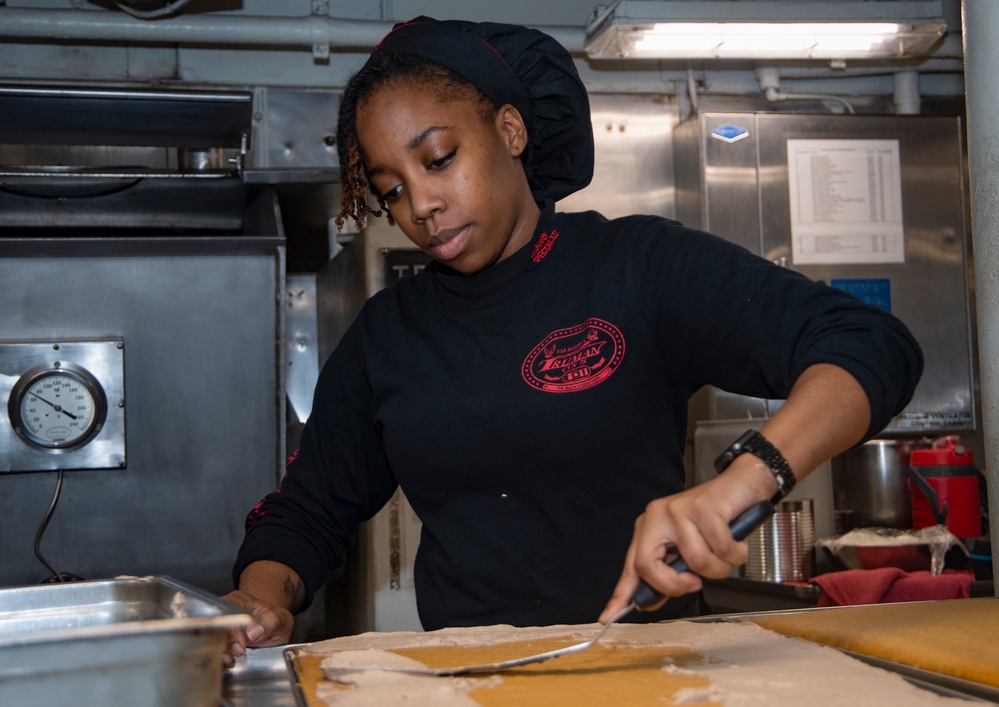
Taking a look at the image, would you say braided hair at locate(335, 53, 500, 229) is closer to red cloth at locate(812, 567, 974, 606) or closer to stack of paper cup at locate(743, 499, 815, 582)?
red cloth at locate(812, 567, 974, 606)

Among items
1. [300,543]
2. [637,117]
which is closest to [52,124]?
[300,543]

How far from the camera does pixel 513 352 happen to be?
1.22 meters

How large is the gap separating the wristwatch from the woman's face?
48cm

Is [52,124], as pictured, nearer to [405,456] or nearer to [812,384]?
[405,456]

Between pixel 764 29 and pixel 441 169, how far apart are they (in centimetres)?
192

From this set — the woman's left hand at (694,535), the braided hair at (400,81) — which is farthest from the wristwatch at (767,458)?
the braided hair at (400,81)

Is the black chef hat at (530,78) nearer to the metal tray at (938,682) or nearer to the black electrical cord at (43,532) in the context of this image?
the metal tray at (938,682)

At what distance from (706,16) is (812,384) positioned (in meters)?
2.01

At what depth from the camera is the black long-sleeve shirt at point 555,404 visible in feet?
3.79

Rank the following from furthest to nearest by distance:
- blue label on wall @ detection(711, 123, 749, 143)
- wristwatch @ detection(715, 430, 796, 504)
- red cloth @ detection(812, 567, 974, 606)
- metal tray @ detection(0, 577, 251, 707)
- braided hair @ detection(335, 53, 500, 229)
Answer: blue label on wall @ detection(711, 123, 749, 143), red cloth @ detection(812, 567, 974, 606), braided hair @ detection(335, 53, 500, 229), wristwatch @ detection(715, 430, 796, 504), metal tray @ detection(0, 577, 251, 707)

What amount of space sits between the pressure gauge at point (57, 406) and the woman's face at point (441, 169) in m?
0.98

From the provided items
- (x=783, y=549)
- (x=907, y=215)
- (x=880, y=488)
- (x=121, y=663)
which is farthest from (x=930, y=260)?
(x=121, y=663)

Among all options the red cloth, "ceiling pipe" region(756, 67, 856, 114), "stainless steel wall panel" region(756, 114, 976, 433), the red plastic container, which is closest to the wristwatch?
the red cloth

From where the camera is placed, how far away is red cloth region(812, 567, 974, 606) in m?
2.07
